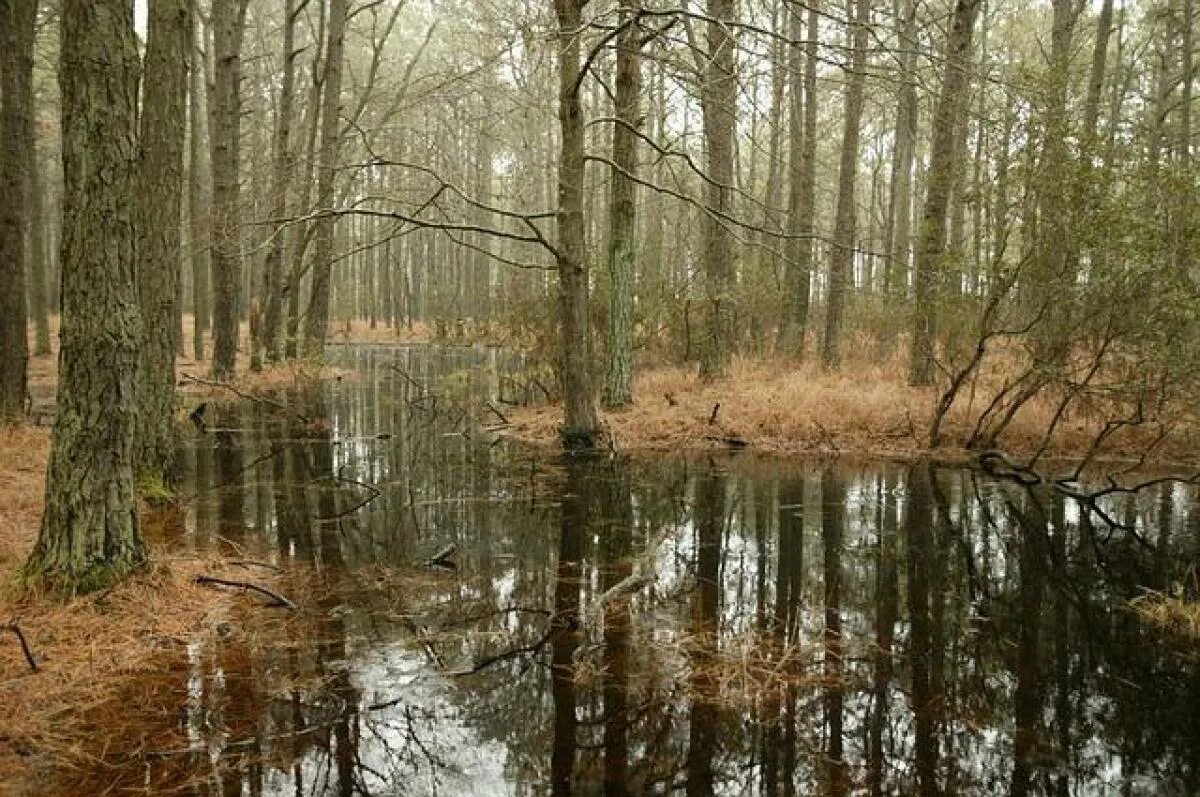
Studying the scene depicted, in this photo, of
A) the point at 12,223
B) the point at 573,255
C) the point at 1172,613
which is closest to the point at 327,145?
the point at 12,223

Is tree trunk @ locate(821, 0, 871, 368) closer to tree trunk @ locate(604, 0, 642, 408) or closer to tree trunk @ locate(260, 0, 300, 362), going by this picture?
tree trunk @ locate(604, 0, 642, 408)

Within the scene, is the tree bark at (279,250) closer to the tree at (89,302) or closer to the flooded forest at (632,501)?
the flooded forest at (632,501)

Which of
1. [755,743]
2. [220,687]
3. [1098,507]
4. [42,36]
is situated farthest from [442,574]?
[42,36]

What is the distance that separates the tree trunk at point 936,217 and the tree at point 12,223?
11.5 metres

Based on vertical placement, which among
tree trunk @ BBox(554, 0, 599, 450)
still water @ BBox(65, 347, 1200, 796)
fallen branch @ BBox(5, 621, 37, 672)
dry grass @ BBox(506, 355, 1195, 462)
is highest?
tree trunk @ BBox(554, 0, 599, 450)

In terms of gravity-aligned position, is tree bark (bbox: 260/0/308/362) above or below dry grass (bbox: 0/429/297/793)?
above

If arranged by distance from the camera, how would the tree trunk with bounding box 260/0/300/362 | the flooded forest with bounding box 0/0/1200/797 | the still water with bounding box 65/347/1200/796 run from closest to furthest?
the still water with bounding box 65/347/1200/796 → the flooded forest with bounding box 0/0/1200/797 → the tree trunk with bounding box 260/0/300/362

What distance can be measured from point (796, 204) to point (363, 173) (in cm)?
2315

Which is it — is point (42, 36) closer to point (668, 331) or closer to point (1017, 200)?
point (668, 331)

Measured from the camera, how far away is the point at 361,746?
157 inches

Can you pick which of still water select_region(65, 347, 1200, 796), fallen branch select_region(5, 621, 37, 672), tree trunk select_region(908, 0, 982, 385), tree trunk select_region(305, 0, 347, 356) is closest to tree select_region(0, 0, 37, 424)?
still water select_region(65, 347, 1200, 796)

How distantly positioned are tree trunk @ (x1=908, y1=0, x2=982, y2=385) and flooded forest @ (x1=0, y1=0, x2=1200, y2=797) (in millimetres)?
81

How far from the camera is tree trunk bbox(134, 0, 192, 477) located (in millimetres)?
8531

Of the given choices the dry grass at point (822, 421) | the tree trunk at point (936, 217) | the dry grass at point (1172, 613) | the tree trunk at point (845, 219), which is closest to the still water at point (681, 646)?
the dry grass at point (1172, 613)
